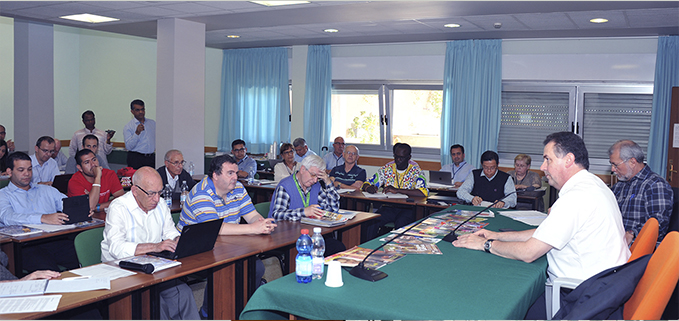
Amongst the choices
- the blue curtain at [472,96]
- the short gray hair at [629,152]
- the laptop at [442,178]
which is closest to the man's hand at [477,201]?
the laptop at [442,178]

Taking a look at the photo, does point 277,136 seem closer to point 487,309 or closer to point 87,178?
point 87,178

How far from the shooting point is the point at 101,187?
4.81 meters

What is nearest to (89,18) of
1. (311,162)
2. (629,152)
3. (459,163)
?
(311,162)

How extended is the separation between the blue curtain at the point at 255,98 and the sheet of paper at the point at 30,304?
293 inches

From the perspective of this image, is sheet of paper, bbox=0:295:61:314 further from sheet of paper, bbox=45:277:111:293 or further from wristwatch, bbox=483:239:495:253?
wristwatch, bbox=483:239:495:253

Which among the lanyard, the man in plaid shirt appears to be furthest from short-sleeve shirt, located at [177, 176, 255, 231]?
the man in plaid shirt

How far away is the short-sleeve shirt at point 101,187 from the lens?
4.68 m

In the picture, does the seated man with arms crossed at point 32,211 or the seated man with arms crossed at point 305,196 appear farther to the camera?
the seated man with arms crossed at point 305,196

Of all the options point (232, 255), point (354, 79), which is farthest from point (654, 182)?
point (354, 79)

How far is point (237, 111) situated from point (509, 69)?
198 inches

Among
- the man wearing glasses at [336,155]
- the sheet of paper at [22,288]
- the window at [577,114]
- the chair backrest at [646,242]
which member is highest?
the window at [577,114]

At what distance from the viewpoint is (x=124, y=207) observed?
3.18 metres

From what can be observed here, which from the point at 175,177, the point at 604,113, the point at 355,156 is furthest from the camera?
the point at 604,113

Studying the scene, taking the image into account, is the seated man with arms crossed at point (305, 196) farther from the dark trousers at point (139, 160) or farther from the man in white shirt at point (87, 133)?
the man in white shirt at point (87, 133)
